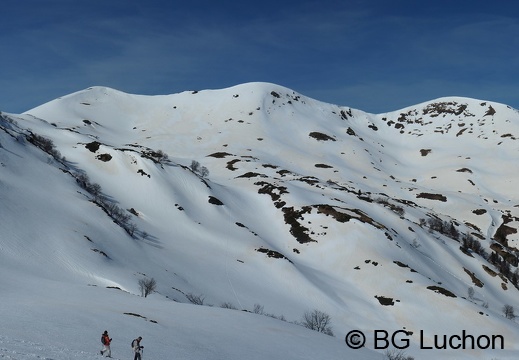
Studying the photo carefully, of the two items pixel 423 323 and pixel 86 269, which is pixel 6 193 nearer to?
pixel 86 269

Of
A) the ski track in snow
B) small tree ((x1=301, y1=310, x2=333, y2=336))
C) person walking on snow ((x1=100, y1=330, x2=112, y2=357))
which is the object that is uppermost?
small tree ((x1=301, y1=310, x2=333, y2=336))

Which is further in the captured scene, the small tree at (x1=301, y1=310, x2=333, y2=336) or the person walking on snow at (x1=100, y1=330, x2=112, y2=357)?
the small tree at (x1=301, y1=310, x2=333, y2=336)

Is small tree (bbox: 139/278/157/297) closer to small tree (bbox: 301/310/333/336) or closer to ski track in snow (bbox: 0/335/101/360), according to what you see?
small tree (bbox: 301/310/333/336)

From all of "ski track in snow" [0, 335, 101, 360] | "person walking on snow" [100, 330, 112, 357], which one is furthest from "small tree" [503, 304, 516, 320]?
"ski track in snow" [0, 335, 101, 360]

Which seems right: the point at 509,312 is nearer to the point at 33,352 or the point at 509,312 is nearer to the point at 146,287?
the point at 146,287

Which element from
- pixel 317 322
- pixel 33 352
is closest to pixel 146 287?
pixel 317 322

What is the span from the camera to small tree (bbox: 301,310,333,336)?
5745cm

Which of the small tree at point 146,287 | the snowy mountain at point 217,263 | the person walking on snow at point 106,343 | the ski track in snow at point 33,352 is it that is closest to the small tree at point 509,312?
the snowy mountain at point 217,263

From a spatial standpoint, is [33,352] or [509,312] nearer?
[33,352]

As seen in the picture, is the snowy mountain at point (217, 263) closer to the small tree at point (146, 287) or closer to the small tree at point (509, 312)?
the small tree at point (146, 287)

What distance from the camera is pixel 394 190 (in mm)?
177375

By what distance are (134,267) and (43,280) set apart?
18841 mm

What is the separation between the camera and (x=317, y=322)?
5744 centimetres

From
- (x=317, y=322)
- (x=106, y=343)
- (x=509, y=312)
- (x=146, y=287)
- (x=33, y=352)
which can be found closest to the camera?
(x=33, y=352)
